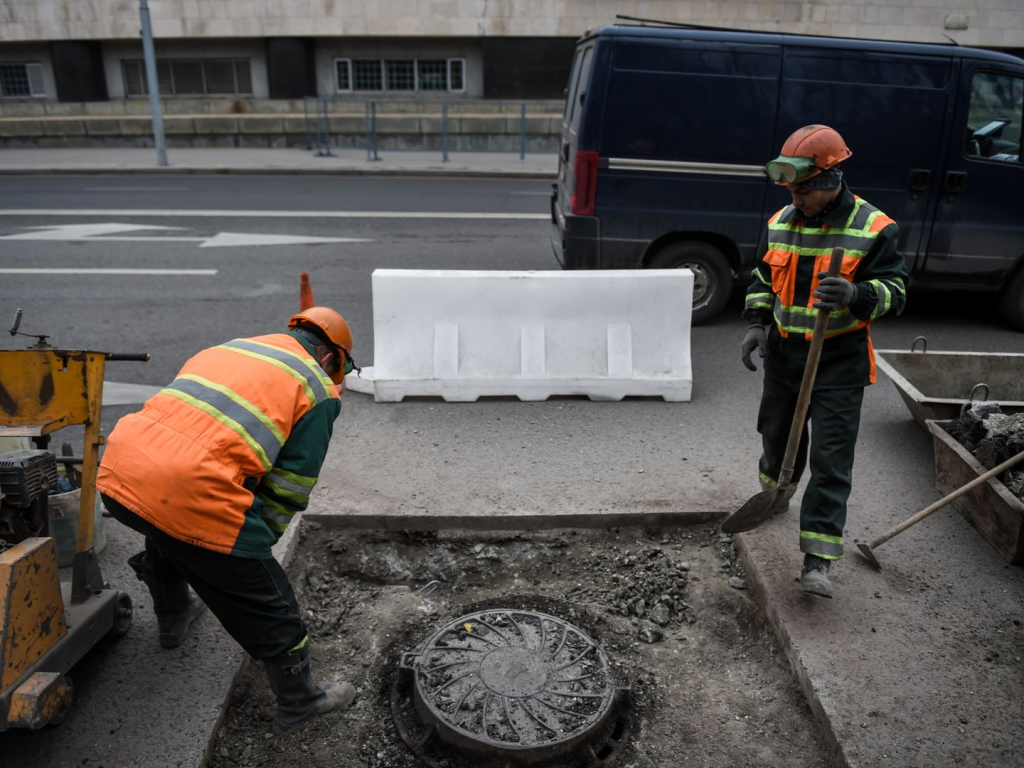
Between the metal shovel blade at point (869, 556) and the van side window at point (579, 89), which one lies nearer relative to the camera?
the metal shovel blade at point (869, 556)

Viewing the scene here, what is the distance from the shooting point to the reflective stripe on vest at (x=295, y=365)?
2.60 meters

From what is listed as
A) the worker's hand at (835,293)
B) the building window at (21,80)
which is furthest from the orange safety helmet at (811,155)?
the building window at (21,80)

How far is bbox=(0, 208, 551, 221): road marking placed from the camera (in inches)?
477

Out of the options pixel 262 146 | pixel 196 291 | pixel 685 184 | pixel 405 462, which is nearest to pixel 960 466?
pixel 405 462

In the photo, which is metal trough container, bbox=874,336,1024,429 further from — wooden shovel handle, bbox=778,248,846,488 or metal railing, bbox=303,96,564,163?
metal railing, bbox=303,96,564,163

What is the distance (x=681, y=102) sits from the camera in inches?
253

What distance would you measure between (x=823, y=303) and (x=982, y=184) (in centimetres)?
467

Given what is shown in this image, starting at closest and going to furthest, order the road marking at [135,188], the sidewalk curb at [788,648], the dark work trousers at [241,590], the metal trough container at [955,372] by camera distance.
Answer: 1. the dark work trousers at [241,590]
2. the sidewalk curb at [788,648]
3. the metal trough container at [955,372]
4. the road marking at [135,188]

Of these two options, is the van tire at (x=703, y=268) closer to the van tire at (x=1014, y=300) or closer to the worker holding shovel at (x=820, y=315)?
the van tire at (x=1014, y=300)

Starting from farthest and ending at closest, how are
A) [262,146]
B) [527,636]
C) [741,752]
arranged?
[262,146], [527,636], [741,752]

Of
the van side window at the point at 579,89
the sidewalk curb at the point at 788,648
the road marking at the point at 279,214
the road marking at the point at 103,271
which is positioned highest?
the van side window at the point at 579,89

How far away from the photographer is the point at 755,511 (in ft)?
12.0

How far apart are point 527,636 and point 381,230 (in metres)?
8.62

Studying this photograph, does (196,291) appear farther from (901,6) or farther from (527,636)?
(901,6)
